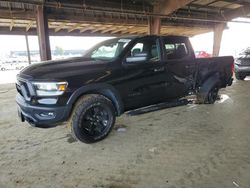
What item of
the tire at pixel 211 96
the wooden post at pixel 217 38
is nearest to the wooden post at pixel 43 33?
the tire at pixel 211 96

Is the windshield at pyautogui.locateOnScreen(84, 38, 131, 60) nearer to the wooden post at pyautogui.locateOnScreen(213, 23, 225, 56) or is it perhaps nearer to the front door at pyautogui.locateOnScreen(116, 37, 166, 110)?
the front door at pyautogui.locateOnScreen(116, 37, 166, 110)

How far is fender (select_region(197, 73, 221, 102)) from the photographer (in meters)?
4.83

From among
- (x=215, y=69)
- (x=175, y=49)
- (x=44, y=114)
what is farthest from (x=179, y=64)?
(x=44, y=114)

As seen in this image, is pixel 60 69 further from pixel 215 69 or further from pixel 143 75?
pixel 215 69

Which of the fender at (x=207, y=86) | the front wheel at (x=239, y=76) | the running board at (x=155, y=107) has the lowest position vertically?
the front wheel at (x=239, y=76)

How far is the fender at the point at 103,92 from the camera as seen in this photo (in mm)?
2914

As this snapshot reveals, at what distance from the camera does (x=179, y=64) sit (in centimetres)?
419

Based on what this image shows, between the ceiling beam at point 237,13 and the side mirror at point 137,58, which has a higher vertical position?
the ceiling beam at point 237,13

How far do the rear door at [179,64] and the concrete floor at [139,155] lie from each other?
633 millimetres

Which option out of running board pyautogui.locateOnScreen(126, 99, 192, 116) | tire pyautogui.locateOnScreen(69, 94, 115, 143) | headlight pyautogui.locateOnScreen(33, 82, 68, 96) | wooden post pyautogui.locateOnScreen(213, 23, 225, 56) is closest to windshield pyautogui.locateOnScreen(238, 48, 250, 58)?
wooden post pyautogui.locateOnScreen(213, 23, 225, 56)

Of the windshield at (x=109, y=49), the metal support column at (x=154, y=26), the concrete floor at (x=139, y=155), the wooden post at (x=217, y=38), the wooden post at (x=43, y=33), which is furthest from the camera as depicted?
the wooden post at (x=217, y=38)

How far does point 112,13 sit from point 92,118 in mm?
6589

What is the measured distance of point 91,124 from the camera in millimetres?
3217

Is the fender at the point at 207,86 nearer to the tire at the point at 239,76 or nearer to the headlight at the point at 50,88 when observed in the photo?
the headlight at the point at 50,88
